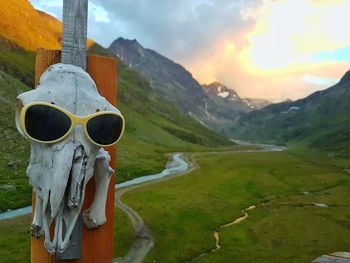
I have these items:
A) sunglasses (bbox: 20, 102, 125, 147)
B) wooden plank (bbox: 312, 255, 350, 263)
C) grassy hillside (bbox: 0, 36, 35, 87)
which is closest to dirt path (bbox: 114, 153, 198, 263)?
wooden plank (bbox: 312, 255, 350, 263)

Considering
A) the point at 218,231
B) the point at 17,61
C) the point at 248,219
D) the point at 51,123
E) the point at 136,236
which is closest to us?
the point at 51,123

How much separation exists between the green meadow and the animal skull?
923 inches

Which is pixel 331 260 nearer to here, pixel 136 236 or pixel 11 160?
pixel 136 236

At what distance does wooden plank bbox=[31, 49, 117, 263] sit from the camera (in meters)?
9.83

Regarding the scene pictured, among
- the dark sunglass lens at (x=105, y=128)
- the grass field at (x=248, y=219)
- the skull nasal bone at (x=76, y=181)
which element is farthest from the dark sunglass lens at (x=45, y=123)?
the grass field at (x=248, y=219)

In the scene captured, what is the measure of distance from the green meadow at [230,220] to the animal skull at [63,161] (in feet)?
76.9

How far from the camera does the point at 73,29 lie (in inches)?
374

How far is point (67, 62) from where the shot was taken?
9.53m

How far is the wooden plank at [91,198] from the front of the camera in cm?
983

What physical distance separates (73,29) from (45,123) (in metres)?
2.85

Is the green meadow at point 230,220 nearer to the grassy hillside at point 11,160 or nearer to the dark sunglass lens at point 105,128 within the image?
the grassy hillside at point 11,160

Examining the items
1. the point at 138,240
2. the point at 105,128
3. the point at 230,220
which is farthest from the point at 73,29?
the point at 230,220

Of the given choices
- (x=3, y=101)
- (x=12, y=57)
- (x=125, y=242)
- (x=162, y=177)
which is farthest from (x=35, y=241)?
(x=12, y=57)

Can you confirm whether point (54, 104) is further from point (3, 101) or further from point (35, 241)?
point (3, 101)
